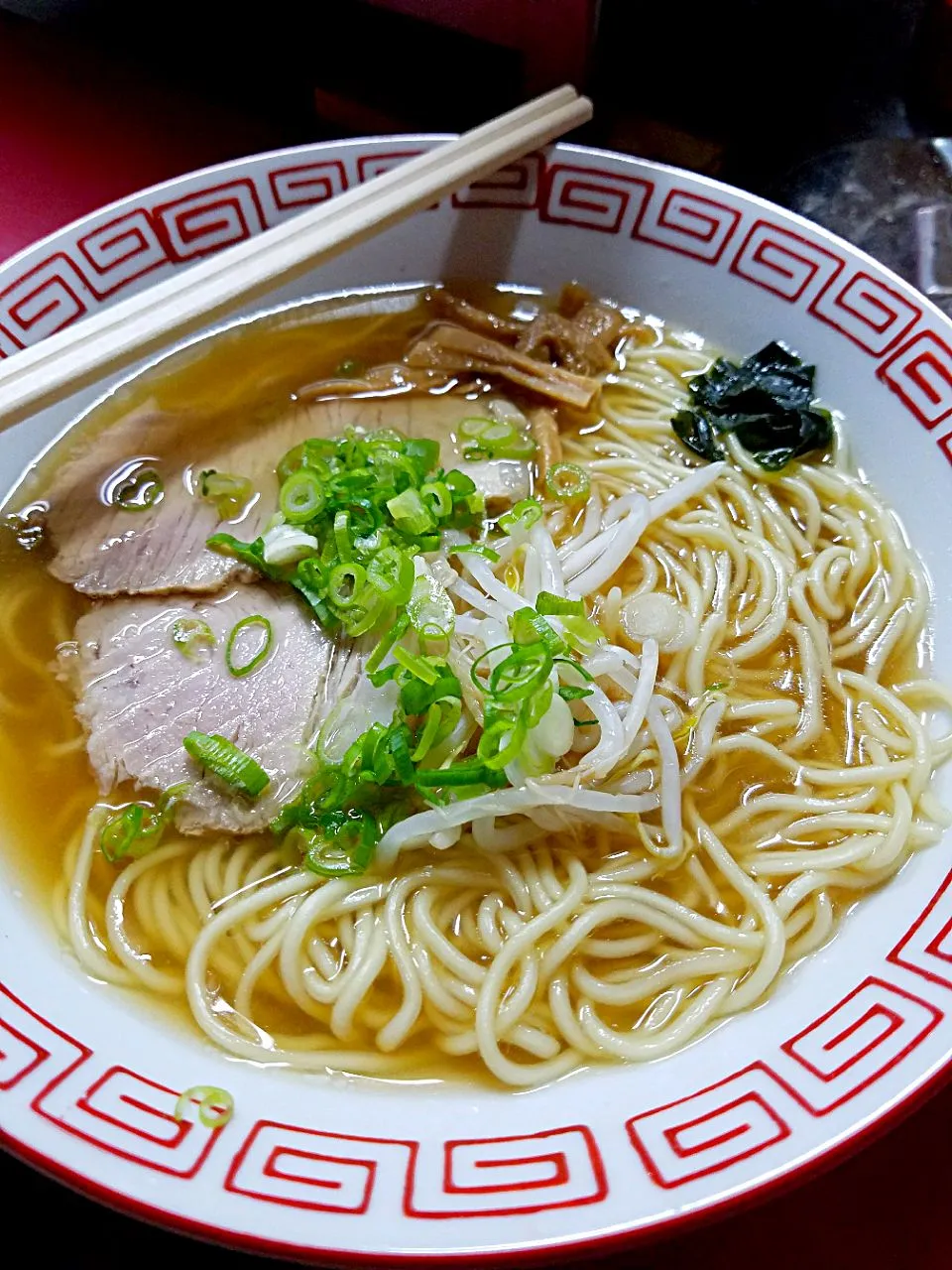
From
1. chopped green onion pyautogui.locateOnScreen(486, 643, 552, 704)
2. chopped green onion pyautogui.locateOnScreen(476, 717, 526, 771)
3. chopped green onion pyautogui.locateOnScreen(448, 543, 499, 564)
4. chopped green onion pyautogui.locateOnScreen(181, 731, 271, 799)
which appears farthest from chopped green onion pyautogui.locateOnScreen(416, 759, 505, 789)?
chopped green onion pyautogui.locateOnScreen(448, 543, 499, 564)

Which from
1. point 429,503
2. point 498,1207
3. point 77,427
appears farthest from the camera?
point 77,427

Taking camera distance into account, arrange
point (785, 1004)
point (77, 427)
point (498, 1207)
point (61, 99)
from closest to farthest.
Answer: point (498, 1207) < point (785, 1004) < point (77, 427) < point (61, 99)

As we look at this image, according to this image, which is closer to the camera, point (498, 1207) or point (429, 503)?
point (498, 1207)

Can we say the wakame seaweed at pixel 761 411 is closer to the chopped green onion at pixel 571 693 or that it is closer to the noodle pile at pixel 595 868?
the noodle pile at pixel 595 868

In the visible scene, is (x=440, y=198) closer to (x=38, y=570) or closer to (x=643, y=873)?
(x=38, y=570)

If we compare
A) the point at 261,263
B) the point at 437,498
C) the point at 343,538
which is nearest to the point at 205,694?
the point at 343,538

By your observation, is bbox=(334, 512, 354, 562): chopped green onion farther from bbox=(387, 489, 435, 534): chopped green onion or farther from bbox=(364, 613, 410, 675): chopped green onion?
bbox=(364, 613, 410, 675): chopped green onion

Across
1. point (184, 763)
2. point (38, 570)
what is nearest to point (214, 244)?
point (38, 570)

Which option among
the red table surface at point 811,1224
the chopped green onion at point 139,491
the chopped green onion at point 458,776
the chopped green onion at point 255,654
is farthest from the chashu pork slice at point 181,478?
the red table surface at point 811,1224
